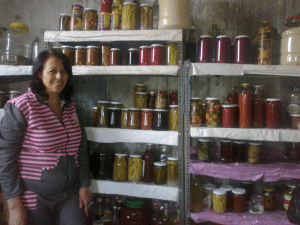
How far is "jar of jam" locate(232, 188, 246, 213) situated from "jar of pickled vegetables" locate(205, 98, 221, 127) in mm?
427

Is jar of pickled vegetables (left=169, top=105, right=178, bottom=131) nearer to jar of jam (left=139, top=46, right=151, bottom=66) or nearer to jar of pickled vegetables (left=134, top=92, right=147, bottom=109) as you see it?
jar of pickled vegetables (left=134, top=92, right=147, bottom=109)

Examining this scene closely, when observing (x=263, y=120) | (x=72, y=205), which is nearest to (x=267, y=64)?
(x=263, y=120)

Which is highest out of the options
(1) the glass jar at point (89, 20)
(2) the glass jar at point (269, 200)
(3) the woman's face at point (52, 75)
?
(1) the glass jar at point (89, 20)

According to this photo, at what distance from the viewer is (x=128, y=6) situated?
142cm

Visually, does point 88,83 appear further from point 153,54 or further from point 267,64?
point 267,64

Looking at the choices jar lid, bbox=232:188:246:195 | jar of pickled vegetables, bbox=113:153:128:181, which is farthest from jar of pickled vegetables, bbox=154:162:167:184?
jar lid, bbox=232:188:246:195

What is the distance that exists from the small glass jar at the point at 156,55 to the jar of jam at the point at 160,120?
30 centimetres

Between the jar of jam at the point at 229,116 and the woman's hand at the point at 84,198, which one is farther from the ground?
the jar of jam at the point at 229,116

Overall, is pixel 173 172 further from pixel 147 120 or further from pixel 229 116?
pixel 229 116

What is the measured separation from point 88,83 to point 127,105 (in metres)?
0.36

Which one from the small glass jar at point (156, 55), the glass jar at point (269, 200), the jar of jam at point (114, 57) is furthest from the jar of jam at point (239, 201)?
the jar of jam at point (114, 57)

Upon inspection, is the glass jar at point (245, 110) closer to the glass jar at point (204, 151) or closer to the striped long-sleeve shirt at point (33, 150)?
the glass jar at point (204, 151)

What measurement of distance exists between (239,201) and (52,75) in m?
1.28

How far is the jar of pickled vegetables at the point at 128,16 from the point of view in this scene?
142cm
